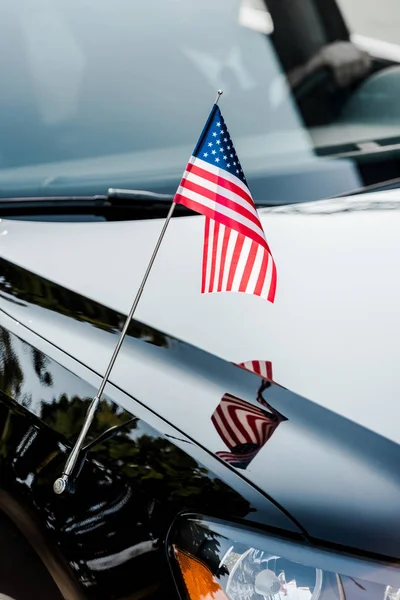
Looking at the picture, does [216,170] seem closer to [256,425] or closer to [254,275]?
[254,275]

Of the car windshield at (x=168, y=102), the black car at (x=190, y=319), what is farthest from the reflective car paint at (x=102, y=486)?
the car windshield at (x=168, y=102)

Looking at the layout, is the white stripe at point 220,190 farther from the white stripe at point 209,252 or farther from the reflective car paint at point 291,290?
the reflective car paint at point 291,290

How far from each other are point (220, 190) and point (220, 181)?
0.07 ft

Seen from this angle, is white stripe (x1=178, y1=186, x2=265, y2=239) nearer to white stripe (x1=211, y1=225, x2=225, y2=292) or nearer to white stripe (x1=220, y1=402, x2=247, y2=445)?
white stripe (x1=211, y1=225, x2=225, y2=292)

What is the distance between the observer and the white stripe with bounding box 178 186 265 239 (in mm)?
1442

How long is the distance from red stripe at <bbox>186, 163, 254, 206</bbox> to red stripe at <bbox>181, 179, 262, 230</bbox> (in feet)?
0.07

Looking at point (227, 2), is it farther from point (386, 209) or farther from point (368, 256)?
point (368, 256)

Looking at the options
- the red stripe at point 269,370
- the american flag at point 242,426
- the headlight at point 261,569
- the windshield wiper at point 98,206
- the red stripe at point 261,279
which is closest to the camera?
the headlight at point 261,569

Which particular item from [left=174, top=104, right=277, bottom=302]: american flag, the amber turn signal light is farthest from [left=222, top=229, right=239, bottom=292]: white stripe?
the amber turn signal light

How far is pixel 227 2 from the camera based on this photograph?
2145 mm

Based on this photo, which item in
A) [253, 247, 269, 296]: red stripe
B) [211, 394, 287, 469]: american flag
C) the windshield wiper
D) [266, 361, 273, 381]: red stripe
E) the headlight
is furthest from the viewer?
the windshield wiper

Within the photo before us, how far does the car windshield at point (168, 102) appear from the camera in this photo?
1.84 meters

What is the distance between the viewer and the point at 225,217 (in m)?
1.44

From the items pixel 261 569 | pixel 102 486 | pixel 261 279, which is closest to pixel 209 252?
pixel 261 279
